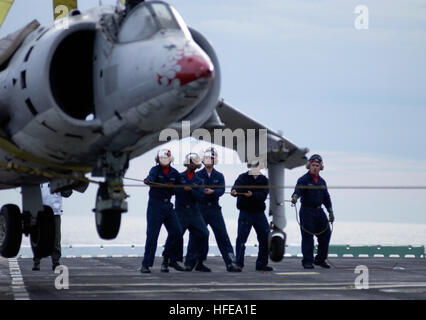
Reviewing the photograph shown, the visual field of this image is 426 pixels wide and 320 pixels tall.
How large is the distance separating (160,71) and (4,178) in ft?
19.1

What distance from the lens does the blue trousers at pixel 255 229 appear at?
19.3 m

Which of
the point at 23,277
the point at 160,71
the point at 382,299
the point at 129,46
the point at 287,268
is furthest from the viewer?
the point at 287,268

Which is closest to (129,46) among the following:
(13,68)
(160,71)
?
(160,71)

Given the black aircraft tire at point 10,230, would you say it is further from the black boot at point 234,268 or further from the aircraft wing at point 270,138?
the black boot at point 234,268

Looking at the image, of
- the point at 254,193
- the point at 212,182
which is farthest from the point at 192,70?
the point at 212,182

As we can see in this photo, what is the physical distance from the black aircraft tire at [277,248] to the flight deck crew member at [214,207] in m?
6.04

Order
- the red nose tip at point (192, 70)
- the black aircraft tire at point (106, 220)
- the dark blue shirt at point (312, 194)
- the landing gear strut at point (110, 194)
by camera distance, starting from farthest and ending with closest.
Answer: the dark blue shirt at point (312, 194) < the black aircraft tire at point (106, 220) < the landing gear strut at point (110, 194) < the red nose tip at point (192, 70)

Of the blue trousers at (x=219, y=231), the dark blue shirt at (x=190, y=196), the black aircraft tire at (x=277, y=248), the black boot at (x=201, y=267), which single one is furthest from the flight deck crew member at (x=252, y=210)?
the black aircraft tire at (x=277, y=248)

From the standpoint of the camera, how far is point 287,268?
2070 centimetres

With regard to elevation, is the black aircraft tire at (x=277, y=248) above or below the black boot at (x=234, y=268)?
above

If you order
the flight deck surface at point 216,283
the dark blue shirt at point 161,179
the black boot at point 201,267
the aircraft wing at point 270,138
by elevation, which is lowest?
the black boot at point 201,267

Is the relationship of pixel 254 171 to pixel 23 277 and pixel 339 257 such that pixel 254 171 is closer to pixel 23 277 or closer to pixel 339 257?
pixel 23 277

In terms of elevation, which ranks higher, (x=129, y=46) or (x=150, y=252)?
(x=129, y=46)

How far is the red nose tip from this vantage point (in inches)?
380
